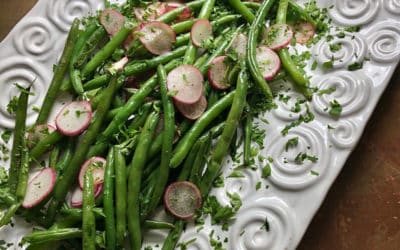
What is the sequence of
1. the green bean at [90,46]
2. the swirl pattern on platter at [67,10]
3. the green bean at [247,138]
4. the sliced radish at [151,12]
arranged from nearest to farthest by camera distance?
the green bean at [247,138] < the green bean at [90,46] < the sliced radish at [151,12] < the swirl pattern on platter at [67,10]

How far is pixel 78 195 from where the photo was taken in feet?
8.20

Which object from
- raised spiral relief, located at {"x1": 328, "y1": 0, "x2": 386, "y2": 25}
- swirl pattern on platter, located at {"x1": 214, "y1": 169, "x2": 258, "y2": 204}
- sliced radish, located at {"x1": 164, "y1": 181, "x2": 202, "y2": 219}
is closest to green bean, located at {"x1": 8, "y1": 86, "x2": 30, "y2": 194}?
sliced radish, located at {"x1": 164, "y1": 181, "x2": 202, "y2": 219}

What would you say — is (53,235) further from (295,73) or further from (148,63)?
(295,73)

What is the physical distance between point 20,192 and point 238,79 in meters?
1.21

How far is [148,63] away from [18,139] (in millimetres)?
774

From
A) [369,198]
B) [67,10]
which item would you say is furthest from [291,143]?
[67,10]

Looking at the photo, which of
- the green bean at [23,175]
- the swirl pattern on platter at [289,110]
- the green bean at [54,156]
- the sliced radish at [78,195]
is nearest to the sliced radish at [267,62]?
the swirl pattern on platter at [289,110]

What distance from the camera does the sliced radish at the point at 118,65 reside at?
106 inches

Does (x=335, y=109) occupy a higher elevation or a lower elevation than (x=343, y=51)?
lower

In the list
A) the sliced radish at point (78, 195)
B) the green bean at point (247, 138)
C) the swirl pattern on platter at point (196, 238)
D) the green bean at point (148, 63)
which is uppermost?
the green bean at point (148, 63)

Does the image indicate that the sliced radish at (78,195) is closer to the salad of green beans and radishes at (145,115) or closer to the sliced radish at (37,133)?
the salad of green beans and radishes at (145,115)

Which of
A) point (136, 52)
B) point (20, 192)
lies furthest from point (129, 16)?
point (20, 192)

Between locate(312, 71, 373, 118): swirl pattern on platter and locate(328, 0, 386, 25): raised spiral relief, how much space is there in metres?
0.33

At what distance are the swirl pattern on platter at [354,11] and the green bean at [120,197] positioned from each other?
55.6 inches
